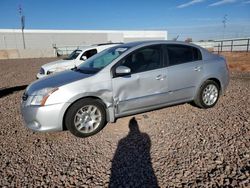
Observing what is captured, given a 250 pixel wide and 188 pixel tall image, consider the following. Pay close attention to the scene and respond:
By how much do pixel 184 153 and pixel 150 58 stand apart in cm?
202

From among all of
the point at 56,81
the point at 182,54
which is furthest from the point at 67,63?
the point at 182,54

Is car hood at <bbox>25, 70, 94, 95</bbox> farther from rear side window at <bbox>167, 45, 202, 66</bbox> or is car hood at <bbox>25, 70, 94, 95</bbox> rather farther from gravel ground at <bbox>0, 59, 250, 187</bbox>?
rear side window at <bbox>167, 45, 202, 66</bbox>

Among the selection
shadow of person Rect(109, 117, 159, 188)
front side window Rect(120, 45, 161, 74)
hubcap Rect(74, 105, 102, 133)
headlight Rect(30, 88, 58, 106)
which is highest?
front side window Rect(120, 45, 161, 74)

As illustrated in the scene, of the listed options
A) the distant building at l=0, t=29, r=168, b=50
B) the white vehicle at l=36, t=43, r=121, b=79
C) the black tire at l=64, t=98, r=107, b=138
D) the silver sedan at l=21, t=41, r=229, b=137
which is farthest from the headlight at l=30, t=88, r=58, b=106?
the distant building at l=0, t=29, r=168, b=50

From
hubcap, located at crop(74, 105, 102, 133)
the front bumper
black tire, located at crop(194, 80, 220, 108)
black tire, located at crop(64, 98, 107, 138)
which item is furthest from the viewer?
black tire, located at crop(194, 80, 220, 108)

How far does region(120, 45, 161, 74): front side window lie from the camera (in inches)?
170

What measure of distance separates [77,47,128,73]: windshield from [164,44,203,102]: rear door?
3.33ft

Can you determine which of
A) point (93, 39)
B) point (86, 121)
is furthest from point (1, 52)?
point (86, 121)

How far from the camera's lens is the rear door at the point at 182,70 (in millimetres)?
4656

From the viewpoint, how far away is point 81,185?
2.74 metres

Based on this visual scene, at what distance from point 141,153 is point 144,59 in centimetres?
192

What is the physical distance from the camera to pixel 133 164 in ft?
10.2

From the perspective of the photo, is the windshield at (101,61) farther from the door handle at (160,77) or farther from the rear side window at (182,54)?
the rear side window at (182,54)

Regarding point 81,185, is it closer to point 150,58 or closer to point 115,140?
point 115,140
